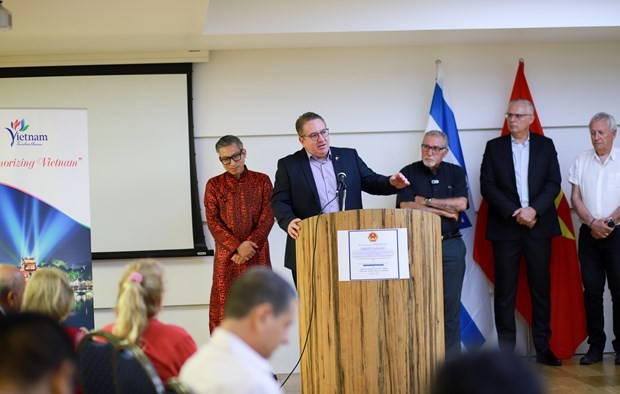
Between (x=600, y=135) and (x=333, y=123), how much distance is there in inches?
81.5

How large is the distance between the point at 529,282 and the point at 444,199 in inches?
42.4

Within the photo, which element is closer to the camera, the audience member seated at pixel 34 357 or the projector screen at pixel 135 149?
the audience member seated at pixel 34 357

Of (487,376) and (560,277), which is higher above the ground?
(487,376)

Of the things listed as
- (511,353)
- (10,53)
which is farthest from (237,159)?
(511,353)

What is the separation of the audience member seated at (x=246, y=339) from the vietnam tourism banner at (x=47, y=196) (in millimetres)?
3022

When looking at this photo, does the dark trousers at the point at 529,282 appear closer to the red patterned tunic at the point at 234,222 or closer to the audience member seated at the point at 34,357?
the red patterned tunic at the point at 234,222

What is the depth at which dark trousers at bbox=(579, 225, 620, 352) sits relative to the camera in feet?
22.8

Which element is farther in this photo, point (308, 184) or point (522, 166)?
point (522, 166)

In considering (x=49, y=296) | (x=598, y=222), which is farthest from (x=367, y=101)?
→ (x=49, y=296)

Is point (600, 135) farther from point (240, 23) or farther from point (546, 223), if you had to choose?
point (240, 23)

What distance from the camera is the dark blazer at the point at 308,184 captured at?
5.69 meters

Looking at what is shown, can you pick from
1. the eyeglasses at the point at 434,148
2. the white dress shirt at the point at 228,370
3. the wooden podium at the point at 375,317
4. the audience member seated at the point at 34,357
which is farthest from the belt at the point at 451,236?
the audience member seated at the point at 34,357

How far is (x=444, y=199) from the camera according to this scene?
667 centimetres

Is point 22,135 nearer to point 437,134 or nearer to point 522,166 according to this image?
point 437,134
